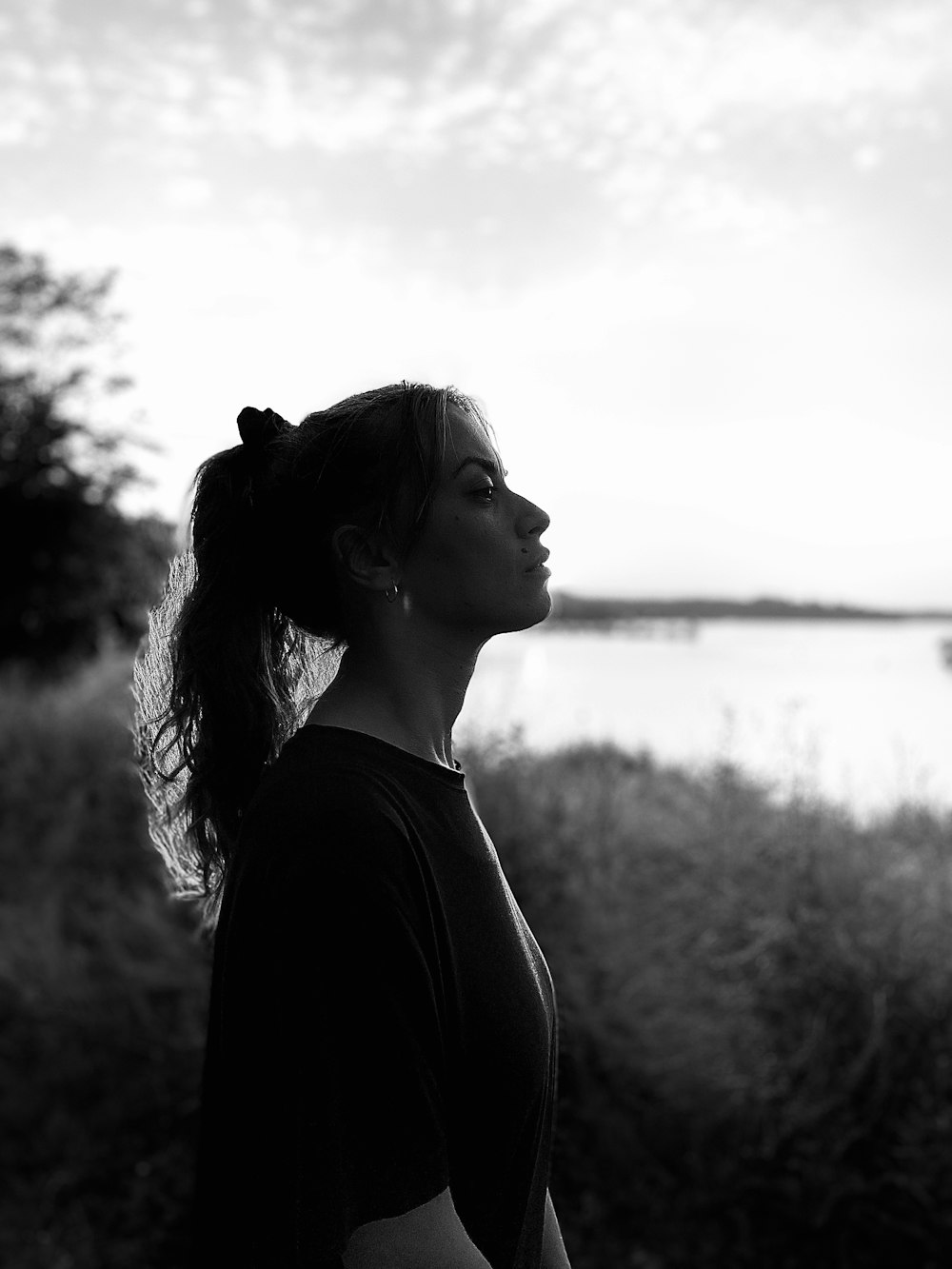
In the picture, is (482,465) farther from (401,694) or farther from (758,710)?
(758,710)

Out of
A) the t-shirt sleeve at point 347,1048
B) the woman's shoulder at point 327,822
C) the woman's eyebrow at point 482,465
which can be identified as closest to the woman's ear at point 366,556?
the woman's eyebrow at point 482,465

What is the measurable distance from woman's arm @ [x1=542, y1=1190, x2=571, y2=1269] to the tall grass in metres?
3.04

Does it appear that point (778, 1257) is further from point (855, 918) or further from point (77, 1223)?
point (77, 1223)

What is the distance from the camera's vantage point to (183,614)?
147 centimetres

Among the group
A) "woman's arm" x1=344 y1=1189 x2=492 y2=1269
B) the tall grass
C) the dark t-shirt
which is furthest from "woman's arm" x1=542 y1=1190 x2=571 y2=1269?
the tall grass

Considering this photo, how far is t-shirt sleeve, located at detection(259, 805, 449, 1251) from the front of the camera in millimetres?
1007

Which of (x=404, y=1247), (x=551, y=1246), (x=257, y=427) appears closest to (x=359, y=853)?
(x=404, y=1247)

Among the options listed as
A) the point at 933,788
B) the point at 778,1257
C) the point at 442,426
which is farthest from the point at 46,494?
the point at 442,426

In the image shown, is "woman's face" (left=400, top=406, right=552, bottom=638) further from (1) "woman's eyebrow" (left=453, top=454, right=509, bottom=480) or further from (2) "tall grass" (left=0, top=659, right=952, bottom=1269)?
(2) "tall grass" (left=0, top=659, right=952, bottom=1269)

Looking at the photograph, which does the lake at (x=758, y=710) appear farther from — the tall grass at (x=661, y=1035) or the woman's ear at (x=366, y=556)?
the woman's ear at (x=366, y=556)

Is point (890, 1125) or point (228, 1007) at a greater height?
point (228, 1007)

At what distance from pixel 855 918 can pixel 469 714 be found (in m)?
2.73

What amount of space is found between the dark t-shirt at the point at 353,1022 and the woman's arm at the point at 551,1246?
280 mm

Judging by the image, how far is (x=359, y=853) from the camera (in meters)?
1.05
